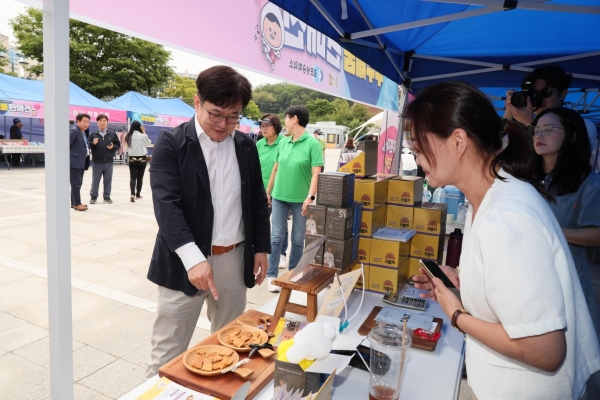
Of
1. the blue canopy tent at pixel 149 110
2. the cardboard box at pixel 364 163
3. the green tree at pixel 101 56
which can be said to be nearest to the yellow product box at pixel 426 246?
the cardboard box at pixel 364 163

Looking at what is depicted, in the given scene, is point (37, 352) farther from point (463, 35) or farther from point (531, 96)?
point (463, 35)

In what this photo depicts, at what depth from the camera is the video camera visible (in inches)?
90.0

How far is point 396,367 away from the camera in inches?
45.2

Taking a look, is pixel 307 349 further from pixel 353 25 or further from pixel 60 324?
pixel 353 25

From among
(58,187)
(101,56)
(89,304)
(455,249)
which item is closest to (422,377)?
(455,249)

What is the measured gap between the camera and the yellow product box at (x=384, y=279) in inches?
81.7

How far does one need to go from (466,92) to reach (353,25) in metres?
1.89

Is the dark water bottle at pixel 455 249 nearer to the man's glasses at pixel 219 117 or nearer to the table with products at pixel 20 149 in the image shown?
the man's glasses at pixel 219 117

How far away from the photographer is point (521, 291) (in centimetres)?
78

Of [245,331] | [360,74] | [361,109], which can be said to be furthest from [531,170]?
[361,109]

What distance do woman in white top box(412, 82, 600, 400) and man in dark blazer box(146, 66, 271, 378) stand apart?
0.85 meters

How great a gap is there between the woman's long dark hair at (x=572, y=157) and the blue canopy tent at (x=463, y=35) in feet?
2.21

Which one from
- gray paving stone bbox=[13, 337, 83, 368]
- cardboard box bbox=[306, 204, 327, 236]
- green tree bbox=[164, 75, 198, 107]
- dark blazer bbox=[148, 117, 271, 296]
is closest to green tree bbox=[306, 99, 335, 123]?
green tree bbox=[164, 75, 198, 107]

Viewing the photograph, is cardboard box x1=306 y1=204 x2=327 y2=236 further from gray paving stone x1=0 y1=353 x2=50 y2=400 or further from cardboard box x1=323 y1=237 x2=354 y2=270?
gray paving stone x1=0 y1=353 x2=50 y2=400
